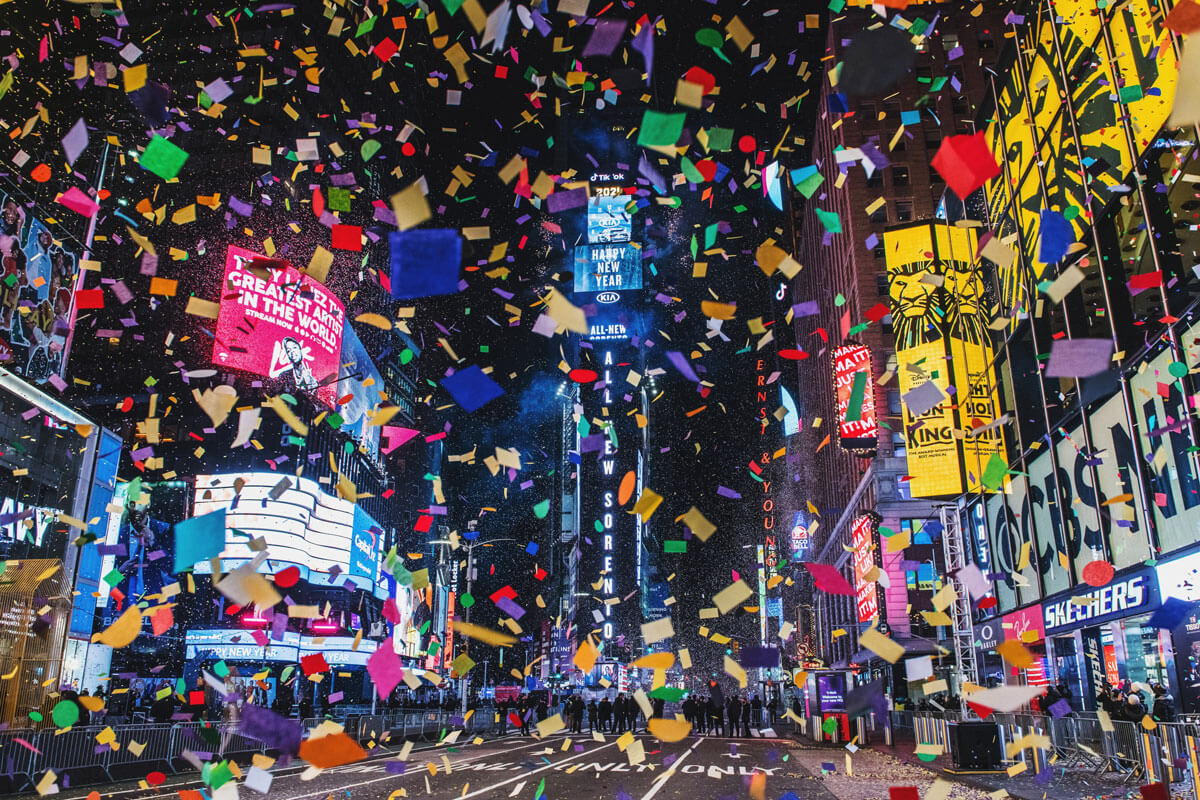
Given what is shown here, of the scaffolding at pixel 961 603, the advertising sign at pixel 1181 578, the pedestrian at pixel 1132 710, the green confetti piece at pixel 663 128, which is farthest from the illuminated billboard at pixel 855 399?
the green confetti piece at pixel 663 128

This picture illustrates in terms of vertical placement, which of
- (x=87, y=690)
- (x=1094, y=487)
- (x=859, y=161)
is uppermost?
(x=859, y=161)

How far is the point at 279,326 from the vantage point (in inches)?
1561

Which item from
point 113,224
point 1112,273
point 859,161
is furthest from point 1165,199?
point 113,224

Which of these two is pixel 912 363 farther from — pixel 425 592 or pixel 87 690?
pixel 425 592

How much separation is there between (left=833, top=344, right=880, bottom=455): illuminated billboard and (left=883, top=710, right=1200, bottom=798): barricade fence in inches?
743

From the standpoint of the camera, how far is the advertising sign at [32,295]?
1759 cm

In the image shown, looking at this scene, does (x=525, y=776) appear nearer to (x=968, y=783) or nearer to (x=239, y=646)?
(x=968, y=783)

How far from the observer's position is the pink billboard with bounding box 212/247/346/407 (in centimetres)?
3750

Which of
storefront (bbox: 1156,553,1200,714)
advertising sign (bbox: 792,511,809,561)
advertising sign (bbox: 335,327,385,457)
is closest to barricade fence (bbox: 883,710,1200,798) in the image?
storefront (bbox: 1156,553,1200,714)

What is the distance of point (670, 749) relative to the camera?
20469 millimetres

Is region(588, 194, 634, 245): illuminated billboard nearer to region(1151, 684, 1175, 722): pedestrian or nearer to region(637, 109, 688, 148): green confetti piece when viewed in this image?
region(1151, 684, 1175, 722): pedestrian

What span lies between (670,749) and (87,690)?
14.7 meters

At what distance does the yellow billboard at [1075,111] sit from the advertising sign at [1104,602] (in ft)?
22.9

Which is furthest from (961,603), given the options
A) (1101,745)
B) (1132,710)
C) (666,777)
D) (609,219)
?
(609,219)
